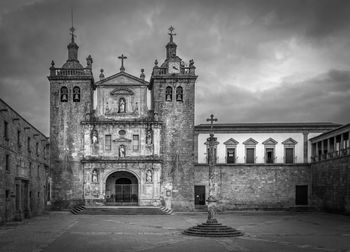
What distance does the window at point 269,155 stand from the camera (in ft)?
184

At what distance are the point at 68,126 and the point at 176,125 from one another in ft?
36.6

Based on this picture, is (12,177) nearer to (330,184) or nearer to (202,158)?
(202,158)

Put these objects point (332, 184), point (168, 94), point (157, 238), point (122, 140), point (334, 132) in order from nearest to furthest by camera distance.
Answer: point (157, 238)
point (332, 184)
point (334, 132)
point (122, 140)
point (168, 94)

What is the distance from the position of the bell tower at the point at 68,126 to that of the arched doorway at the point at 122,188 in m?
3.21

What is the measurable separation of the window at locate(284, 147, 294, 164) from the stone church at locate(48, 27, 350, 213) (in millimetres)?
1474

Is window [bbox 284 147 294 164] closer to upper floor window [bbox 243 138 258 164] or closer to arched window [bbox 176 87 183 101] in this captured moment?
upper floor window [bbox 243 138 258 164]

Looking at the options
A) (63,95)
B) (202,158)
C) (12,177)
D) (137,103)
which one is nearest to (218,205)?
(202,158)

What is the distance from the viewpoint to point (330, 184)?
49.2m

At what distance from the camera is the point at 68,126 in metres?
52.0

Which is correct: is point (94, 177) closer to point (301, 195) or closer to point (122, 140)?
point (122, 140)

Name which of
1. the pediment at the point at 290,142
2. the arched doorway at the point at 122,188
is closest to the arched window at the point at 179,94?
the arched doorway at the point at 122,188

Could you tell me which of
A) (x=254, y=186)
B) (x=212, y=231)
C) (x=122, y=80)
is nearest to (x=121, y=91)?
(x=122, y=80)

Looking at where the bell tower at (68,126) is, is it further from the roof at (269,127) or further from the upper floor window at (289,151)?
the upper floor window at (289,151)

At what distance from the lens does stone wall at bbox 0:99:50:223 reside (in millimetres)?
34875
